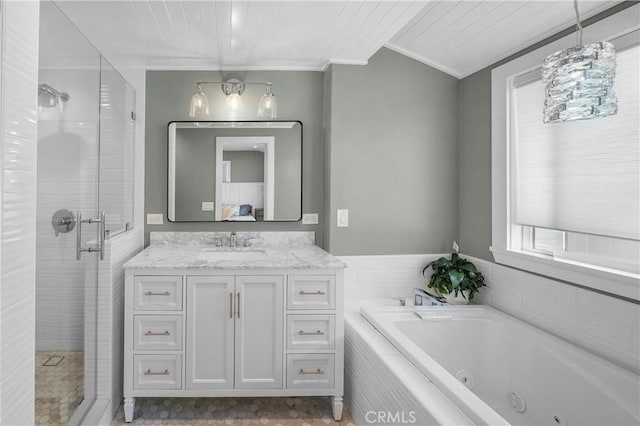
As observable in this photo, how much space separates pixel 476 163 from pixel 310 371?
69.0 inches

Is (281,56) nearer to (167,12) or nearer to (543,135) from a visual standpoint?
(167,12)

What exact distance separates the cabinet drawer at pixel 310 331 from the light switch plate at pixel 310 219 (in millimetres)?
868

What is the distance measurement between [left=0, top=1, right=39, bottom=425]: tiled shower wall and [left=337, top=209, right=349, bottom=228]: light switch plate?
190 cm

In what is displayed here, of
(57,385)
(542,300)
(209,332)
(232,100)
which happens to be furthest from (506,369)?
(232,100)

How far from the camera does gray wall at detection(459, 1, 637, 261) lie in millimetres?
2494

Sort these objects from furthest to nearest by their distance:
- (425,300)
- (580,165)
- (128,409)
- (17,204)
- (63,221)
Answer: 1. (425,300)
2. (128,409)
3. (580,165)
4. (63,221)
5. (17,204)

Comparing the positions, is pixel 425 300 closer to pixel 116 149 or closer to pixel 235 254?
pixel 235 254

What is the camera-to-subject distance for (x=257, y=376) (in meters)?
2.06

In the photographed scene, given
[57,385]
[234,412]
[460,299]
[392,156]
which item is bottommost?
[234,412]

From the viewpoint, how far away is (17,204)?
2.88ft

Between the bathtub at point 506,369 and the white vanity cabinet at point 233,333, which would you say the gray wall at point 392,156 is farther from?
the white vanity cabinet at point 233,333

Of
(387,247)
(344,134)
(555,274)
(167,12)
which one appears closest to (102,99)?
(167,12)

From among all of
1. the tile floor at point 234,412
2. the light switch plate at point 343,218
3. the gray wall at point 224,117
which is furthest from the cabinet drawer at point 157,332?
the light switch plate at point 343,218

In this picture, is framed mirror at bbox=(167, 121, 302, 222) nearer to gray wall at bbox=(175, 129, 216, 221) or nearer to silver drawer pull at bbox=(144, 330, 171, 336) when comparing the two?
gray wall at bbox=(175, 129, 216, 221)
